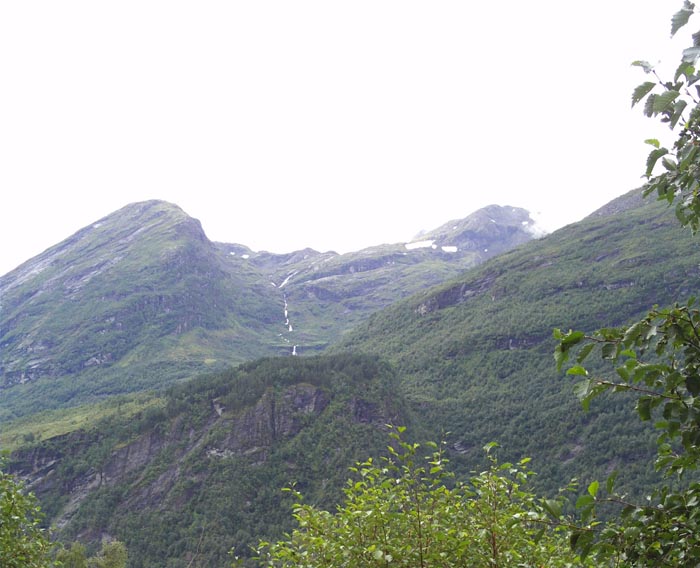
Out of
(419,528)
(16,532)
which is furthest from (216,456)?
(419,528)

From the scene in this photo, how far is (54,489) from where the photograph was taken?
492 feet

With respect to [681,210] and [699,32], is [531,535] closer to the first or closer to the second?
[681,210]

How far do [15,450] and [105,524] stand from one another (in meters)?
45.3

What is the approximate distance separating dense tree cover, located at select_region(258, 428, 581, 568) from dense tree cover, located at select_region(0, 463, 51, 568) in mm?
7843

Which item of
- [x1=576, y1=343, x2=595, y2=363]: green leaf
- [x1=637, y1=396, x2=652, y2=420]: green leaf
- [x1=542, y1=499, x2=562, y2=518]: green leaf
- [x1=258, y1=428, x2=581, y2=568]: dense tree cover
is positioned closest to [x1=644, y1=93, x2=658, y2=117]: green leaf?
[x1=576, y1=343, x2=595, y2=363]: green leaf

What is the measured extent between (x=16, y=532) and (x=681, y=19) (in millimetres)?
19599

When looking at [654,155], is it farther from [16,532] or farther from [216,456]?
[216,456]

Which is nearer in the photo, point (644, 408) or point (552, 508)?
point (644, 408)

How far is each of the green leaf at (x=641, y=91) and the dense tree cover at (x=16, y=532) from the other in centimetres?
1685

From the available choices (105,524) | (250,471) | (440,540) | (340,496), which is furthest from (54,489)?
(440,540)

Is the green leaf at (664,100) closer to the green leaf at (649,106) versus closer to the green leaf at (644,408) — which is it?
the green leaf at (649,106)

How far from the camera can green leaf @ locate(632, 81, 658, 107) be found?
552cm

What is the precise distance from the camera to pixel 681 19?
16.8ft

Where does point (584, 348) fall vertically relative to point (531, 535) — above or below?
above
